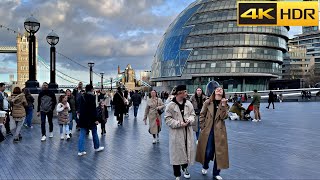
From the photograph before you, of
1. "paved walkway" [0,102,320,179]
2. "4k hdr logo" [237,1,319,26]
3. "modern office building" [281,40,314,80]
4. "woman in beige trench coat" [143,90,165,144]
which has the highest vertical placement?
"modern office building" [281,40,314,80]

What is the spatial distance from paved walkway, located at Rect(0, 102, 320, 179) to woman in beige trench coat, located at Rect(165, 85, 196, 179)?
2.37 feet

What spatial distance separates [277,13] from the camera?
18.1 metres

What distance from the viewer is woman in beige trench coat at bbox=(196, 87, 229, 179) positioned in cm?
648

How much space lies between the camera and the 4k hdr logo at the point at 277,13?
16.6 m

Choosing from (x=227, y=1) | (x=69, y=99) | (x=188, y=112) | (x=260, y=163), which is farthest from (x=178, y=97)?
(x=227, y=1)

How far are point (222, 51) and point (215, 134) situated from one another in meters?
66.5

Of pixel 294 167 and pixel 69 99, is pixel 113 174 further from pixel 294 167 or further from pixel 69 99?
pixel 69 99

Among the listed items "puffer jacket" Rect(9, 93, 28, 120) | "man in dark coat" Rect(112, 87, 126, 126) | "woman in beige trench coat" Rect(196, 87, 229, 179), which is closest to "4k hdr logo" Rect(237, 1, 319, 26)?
"man in dark coat" Rect(112, 87, 126, 126)

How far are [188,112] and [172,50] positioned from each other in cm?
7073

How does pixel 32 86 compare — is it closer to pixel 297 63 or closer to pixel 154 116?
pixel 154 116

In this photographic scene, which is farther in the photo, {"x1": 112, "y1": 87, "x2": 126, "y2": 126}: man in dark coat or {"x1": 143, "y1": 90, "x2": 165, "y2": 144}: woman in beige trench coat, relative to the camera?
{"x1": 112, "y1": 87, "x2": 126, "y2": 126}: man in dark coat

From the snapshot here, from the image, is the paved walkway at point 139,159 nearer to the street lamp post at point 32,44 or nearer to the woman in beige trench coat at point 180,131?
the woman in beige trench coat at point 180,131

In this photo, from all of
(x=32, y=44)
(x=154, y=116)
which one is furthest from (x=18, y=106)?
(x=32, y=44)

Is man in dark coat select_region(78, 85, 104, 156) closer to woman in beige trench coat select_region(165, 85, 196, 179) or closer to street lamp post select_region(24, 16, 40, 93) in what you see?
woman in beige trench coat select_region(165, 85, 196, 179)
